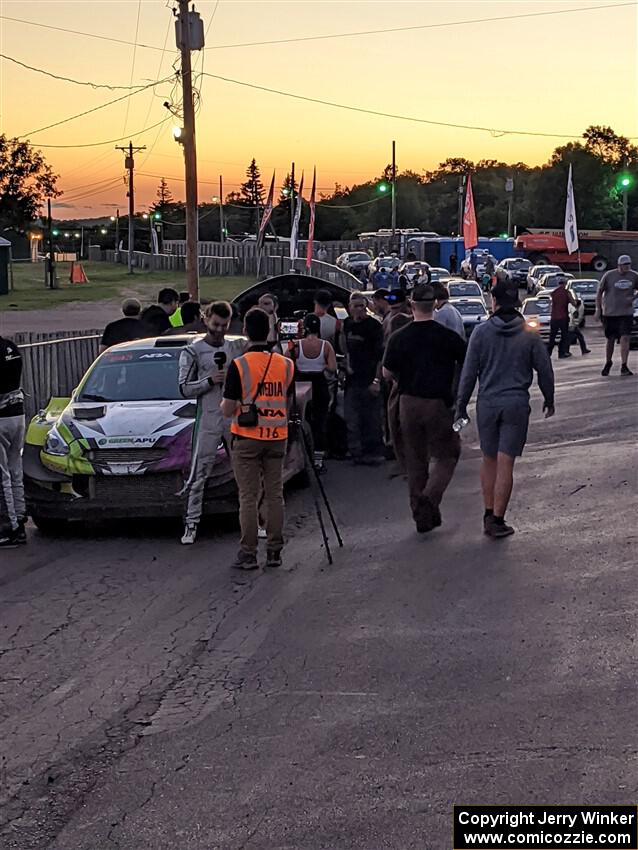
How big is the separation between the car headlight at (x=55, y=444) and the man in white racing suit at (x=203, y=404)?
1148 millimetres

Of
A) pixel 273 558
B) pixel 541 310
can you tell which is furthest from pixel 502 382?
pixel 541 310

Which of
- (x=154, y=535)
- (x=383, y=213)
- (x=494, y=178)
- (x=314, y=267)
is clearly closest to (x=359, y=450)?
(x=154, y=535)

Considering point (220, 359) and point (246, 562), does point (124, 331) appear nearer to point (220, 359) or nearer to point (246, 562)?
point (220, 359)

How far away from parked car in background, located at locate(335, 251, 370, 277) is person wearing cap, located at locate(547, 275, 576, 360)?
40239 mm

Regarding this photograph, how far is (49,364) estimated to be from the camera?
55.0 ft

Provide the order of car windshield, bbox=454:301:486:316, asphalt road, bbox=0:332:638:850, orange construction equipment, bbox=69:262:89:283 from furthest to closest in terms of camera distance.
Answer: orange construction equipment, bbox=69:262:89:283 < car windshield, bbox=454:301:486:316 < asphalt road, bbox=0:332:638:850

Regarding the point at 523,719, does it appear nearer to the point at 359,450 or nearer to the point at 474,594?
the point at 474,594

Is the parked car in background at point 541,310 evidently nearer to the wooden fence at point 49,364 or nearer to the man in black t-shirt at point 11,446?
the wooden fence at point 49,364

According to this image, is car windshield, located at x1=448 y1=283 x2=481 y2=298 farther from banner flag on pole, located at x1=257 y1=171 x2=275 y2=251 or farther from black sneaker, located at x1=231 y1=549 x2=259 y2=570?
black sneaker, located at x1=231 y1=549 x2=259 y2=570

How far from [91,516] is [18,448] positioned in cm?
85

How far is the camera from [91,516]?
31.1 feet

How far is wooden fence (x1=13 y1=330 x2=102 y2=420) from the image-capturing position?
51.8 ft

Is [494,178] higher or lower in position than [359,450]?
higher

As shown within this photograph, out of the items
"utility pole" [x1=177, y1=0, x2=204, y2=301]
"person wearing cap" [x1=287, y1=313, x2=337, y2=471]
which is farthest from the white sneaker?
"utility pole" [x1=177, y1=0, x2=204, y2=301]
